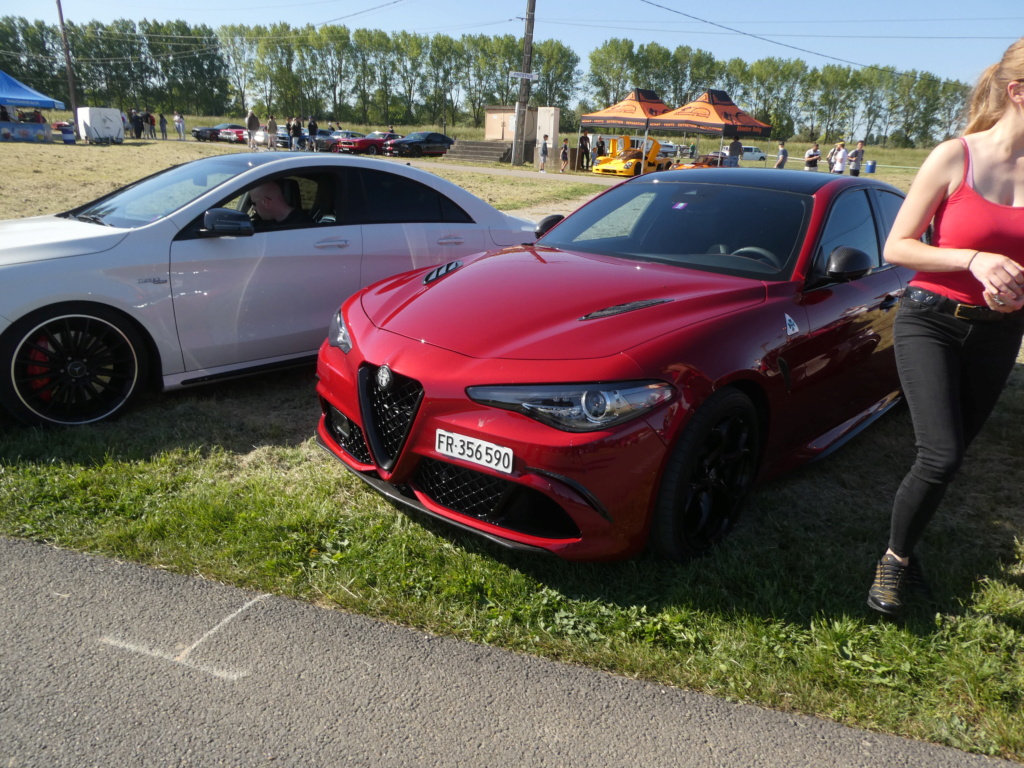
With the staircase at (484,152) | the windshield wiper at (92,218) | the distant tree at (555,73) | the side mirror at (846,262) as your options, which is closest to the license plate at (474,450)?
the side mirror at (846,262)

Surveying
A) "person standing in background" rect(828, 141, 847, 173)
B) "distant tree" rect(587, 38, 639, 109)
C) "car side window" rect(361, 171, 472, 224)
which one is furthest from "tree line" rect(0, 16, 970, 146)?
"car side window" rect(361, 171, 472, 224)

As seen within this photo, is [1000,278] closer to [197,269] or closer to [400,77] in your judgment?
[197,269]

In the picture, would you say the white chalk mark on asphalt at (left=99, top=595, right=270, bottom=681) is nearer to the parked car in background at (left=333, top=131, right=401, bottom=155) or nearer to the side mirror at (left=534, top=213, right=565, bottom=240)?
the side mirror at (left=534, top=213, right=565, bottom=240)

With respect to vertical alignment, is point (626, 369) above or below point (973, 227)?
below

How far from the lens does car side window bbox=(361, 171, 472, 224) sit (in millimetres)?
5355

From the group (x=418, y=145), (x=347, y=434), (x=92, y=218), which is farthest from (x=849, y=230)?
(x=418, y=145)

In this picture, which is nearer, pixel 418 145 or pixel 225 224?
pixel 225 224

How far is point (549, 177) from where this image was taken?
28078mm

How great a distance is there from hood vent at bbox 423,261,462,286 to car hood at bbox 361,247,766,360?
0.6 inches

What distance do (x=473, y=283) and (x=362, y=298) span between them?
59cm

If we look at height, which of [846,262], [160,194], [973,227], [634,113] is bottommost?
[634,113]

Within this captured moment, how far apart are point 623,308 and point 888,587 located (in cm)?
140

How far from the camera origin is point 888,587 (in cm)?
277

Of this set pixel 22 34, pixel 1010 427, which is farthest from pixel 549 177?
pixel 22 34
